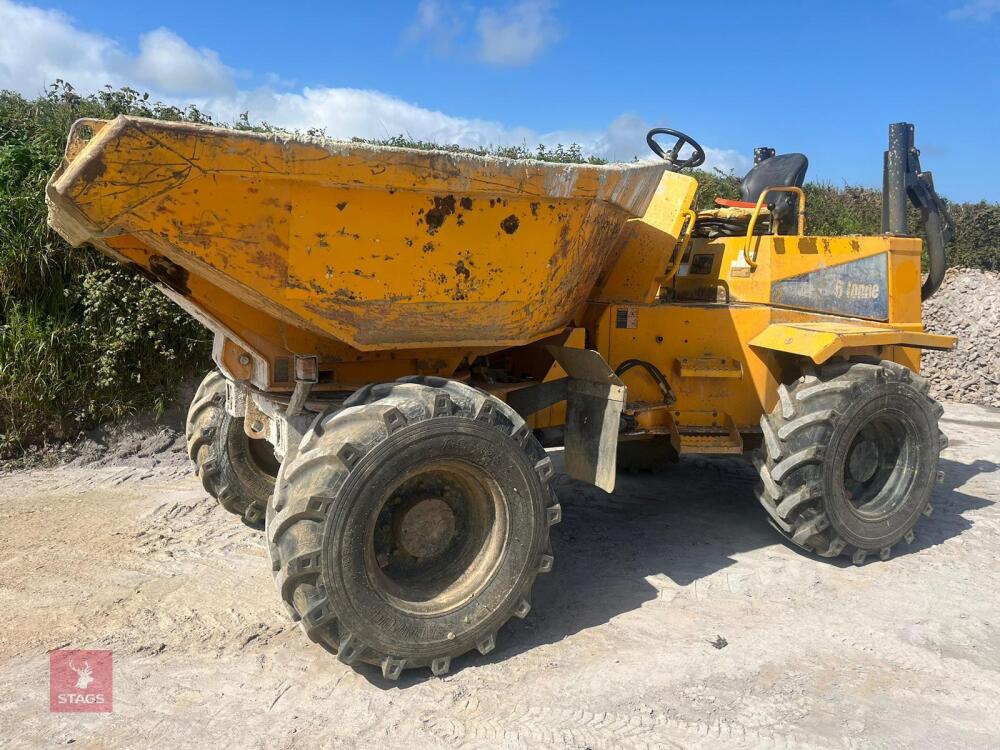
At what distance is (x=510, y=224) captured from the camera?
3.42 m

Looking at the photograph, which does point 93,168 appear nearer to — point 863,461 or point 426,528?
point 426,528

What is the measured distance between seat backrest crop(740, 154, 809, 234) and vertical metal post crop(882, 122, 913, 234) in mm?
592

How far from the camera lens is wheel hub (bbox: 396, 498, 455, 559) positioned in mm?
3445

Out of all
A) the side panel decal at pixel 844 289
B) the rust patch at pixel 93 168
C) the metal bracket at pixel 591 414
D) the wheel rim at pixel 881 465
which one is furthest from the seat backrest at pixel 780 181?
the rust patch at pixel 93 168

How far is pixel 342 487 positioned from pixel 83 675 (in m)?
1.35

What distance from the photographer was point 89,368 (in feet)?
21.7

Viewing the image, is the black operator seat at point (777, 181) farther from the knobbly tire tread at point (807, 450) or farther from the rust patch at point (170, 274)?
the rust patch at point (170, 274)

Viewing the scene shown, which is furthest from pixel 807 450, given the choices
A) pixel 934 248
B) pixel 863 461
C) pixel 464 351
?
pixel 934 248


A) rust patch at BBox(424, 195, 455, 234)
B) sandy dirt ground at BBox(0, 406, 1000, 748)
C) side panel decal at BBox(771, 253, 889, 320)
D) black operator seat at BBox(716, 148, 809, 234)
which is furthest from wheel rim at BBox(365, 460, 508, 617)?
black operator seat at BBox(716, 148, 809, 234)

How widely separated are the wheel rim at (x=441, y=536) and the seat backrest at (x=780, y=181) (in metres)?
2.82

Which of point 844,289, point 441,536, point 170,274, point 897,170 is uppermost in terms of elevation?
point 897,170

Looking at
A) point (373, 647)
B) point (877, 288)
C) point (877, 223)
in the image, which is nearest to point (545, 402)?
point (373, 647)

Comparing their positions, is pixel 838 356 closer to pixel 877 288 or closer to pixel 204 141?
pixel 877 288

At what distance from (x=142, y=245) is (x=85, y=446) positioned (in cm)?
398
